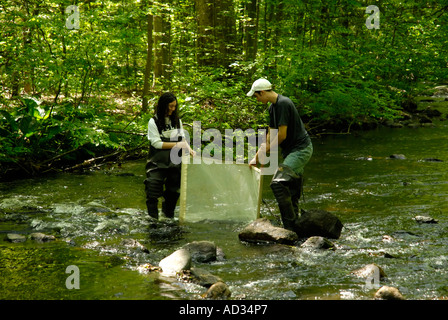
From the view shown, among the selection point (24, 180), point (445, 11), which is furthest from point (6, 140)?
point (445, 11)

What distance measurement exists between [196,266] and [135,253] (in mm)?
Answer: 826

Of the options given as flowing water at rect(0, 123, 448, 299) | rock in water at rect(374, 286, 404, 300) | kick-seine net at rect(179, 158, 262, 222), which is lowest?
flowing water at rect(0, 123, 448, 299)

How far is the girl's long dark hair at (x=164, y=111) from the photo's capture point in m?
6.89

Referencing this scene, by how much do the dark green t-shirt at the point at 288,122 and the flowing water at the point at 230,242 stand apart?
4.07ft

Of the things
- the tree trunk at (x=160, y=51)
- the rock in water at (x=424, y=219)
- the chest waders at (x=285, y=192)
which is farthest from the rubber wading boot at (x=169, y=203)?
the tree trunk at (x=160, y=51)

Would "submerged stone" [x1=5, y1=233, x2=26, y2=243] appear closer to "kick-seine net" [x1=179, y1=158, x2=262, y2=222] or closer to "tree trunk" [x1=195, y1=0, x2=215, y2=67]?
"kick-seine net" [x1=179, y1=158, x2=262, y2=222]

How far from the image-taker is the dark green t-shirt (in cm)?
627

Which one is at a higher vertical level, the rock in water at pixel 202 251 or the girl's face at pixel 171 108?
the girl's face at pixel 171 108

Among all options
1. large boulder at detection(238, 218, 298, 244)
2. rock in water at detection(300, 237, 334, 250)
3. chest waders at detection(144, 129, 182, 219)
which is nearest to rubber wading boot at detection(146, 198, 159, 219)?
chest waders at detection(144, 129, 182, 219)

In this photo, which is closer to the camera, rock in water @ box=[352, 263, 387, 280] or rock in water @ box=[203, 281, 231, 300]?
rock in water @ box=[203, 281, 231, 300]

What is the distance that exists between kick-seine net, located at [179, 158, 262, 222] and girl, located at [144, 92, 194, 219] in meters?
0.32

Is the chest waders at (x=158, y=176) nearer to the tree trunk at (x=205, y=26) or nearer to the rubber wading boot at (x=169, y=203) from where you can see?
the rubber wading boot at (x=169, y=203)

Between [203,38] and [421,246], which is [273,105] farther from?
[203,38]

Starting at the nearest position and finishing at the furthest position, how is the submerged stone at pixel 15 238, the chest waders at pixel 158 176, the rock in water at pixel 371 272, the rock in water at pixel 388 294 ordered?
the rock in water at pixel 388 294 < the rock in water at pixel 371 272 < the submerged stone at pixel 15 238 < the chest waders at pixel 158 176
